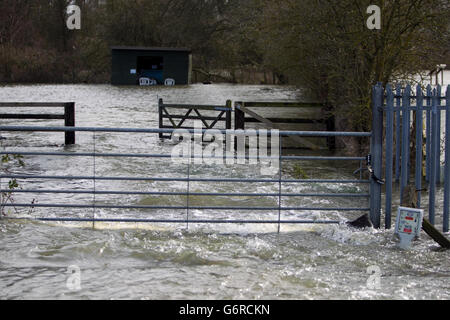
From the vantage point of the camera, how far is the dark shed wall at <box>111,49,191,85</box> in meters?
53.7

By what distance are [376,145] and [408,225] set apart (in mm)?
1099

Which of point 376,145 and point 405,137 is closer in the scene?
point 405,137

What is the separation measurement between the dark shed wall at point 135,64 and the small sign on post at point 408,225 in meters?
46.4

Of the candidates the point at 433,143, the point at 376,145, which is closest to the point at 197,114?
the point at 376,145

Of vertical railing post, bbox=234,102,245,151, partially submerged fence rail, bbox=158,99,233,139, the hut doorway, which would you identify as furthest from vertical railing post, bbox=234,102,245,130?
the hut doorway

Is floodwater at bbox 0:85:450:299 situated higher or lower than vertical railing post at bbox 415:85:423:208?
lower

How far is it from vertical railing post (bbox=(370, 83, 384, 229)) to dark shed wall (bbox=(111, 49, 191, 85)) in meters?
45.8

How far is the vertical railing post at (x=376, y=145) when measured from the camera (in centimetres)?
866

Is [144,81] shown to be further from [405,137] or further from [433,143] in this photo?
[433,143]

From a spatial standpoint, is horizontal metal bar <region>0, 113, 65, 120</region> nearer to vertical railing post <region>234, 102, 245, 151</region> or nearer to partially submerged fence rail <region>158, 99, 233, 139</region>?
partially submerged fence rail <region>158, 99, 233, 139</region>

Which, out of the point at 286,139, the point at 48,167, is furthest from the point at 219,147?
the point at 48,167

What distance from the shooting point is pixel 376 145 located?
8.75m

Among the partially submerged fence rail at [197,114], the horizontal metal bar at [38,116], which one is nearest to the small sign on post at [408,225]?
the partially submerged fence rail at [197,114]

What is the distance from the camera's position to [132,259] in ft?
25.8
